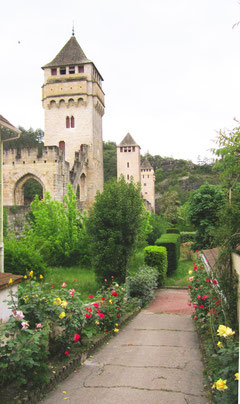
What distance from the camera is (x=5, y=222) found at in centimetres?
1952

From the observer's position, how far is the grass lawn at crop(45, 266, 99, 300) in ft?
47.2

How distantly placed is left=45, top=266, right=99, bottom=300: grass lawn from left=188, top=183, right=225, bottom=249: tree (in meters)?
5.22

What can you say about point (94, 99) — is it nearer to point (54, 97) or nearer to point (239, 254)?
point (54, 97)

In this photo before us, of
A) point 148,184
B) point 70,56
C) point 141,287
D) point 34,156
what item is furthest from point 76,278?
point 148,184

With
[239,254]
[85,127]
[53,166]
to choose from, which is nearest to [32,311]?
[239,254]

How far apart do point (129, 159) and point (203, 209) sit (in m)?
43.1

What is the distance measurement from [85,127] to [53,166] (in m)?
12.9

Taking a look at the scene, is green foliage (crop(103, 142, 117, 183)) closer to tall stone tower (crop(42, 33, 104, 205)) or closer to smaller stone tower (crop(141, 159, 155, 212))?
smaller stone tower (crop(141, 159, 155, 212))

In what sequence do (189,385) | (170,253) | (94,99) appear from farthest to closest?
1. (94,99)
2. (170,253)
3. (189,385)

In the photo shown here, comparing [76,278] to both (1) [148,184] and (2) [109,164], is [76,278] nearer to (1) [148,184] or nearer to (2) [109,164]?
(1) [148,184]

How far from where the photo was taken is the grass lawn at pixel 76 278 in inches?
566

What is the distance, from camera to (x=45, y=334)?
205 inches

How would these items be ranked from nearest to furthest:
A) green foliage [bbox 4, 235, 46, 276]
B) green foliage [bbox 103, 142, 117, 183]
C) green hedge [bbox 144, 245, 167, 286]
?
green foliage [bbox 4, 235, 46, 276] → green hedge [bbox 144, 245, 167, 286] → green foliage [bbox 103, 142, 117, 183]

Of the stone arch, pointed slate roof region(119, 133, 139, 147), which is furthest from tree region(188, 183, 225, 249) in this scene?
pointed slate roof region(119, 133, 139, 147)
